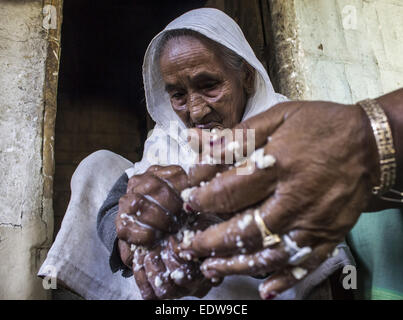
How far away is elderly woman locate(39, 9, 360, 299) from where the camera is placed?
2.95 feet

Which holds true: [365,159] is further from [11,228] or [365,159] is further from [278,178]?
[11,228]

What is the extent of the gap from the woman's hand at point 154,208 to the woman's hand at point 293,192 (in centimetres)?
23

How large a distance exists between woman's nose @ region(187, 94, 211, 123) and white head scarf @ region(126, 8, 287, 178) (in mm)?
199

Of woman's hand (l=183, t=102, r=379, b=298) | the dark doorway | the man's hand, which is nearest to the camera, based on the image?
woman's hand (l=183, t=102, r=379, b=298)

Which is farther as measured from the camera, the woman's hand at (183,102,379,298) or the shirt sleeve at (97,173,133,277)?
the shirt sleeve at (97,173,133,277)

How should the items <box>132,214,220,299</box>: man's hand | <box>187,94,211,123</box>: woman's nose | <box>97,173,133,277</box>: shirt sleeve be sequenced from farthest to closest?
1. <box>187,94,211,123</box>: woman's nose
2. <box>97,173,133,277</box>: shirt sleeve
3. <box>132,214,220,299</box>: man's hand

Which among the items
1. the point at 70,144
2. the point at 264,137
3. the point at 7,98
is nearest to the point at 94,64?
the point at 70,144

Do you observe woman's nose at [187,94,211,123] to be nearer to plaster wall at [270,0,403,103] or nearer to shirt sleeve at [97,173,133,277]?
shirt sleeve at [97,173,133,277]

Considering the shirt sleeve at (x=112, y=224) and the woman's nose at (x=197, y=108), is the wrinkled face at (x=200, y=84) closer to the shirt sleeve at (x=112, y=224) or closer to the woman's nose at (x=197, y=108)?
the woman's nose at (x=197, y=108)

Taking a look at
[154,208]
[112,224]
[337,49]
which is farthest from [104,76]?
[154,208]

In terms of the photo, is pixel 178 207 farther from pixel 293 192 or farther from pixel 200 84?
pixel 200 84

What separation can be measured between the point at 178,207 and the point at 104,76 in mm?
4635

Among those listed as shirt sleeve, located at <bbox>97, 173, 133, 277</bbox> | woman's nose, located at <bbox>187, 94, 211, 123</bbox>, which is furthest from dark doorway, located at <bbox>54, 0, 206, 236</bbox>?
woman's nose, located at <bbox>187, 94, 211, 123</bbox>

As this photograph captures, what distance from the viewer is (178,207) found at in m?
1.12
